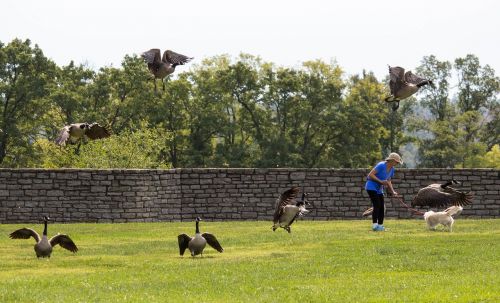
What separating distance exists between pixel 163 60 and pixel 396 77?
3.84 metres

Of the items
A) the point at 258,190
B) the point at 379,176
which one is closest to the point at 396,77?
the point at 379,176

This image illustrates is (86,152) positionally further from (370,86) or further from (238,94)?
(370,86)

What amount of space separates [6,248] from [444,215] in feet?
26.7

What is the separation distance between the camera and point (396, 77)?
51.6 feet

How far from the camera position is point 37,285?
11.0 metres

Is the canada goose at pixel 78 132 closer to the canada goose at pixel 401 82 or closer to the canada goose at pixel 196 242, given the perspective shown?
the canada goose at pixel 196 242

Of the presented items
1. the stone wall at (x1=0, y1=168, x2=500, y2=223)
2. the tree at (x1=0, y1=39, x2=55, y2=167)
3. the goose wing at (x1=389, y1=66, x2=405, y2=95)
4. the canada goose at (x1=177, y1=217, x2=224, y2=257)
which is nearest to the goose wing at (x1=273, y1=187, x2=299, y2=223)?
the canada goose at (x1=177, y1=217, x2=224, y2=257)

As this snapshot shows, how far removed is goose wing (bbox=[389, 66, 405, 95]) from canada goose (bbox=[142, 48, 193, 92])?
3306 mm

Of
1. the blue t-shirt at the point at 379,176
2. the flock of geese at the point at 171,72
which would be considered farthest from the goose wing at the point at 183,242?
the blue t-shirt at the point at 379,176

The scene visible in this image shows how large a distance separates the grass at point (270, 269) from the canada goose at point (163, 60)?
291cm

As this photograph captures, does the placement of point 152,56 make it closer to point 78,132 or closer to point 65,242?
point 78,132

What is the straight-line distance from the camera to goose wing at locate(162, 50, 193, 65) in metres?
15.6

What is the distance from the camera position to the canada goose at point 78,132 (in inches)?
598

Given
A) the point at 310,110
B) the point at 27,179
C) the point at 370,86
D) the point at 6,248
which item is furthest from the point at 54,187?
the point at 370,86
